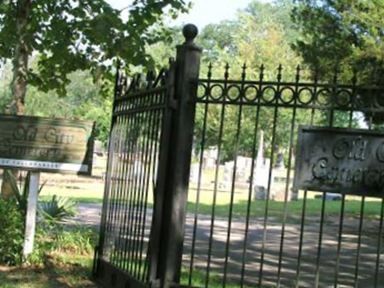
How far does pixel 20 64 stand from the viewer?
1025cm

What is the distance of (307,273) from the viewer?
980 cm

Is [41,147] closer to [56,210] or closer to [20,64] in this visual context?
[56,210]

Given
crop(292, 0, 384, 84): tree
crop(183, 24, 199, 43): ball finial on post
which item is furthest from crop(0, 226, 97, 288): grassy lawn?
crop(292, 0, 384, 84): tree

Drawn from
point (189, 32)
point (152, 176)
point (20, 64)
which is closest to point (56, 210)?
point (20, 64)

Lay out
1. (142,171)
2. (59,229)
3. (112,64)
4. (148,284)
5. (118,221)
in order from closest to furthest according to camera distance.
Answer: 1. (148,284)
2. (142,171)
3. (118,221)
4. (59,229)
5. (112,64)

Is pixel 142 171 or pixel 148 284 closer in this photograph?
pixel 148 284

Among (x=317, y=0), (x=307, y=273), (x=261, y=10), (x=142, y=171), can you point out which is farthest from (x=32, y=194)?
(x=261, y=10)

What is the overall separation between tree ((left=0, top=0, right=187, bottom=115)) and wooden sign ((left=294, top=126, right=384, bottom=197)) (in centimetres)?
428

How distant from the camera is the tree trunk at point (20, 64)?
9.98 metres

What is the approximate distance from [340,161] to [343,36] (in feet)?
36.3

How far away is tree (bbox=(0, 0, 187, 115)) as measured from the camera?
30.4 feet

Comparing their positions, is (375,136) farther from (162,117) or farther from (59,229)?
(59,229)

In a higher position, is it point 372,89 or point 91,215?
point 372,89

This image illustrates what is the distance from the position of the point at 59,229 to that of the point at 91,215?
7.04m
